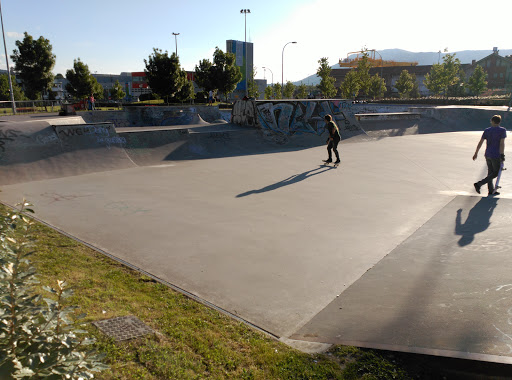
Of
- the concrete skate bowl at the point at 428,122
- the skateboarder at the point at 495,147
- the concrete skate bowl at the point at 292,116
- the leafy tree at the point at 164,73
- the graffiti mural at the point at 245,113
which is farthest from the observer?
the leafy tree at the point at 164,73

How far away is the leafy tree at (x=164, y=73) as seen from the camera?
37031 mm

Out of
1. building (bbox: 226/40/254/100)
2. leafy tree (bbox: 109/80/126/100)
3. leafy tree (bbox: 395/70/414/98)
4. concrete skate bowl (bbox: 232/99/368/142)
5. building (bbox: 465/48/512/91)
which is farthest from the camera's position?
building (bbox: 465/48/512/91)

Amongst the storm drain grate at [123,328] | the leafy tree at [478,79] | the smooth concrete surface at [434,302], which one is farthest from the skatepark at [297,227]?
the leafy tree at [478,79]

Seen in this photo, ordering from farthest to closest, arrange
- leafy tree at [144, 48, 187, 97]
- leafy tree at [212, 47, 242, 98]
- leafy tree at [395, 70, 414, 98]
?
1. leafy tree at [395, 70, 414, 98]
2. leafy tree at [212, 47, 242, 98]
3. leafy tree at [144, 48, 187, 97]

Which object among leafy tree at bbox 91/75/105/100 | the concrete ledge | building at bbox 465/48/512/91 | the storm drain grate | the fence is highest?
building at bbox 465/48/512/91

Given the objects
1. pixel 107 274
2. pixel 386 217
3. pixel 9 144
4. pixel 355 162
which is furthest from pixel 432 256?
A: pixel 9 144

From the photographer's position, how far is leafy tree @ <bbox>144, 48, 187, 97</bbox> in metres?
37.0

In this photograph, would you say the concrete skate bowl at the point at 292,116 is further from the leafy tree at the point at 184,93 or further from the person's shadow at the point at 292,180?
the leafy tree at the point at 184,93

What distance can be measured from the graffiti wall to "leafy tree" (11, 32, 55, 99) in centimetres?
2076

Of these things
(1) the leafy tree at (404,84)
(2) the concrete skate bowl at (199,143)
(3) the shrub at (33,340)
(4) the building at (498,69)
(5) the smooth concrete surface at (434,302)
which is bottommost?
(5) the smooth concrete surface at (434,302)

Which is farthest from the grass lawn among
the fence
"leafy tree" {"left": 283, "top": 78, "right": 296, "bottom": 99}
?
"leafy tree" {"left": 283, "top": 78, "right": 296, "bottom": 99}

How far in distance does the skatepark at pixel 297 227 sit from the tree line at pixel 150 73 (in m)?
20.3

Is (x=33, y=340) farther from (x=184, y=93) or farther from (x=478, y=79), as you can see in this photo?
(x=478, y=79)

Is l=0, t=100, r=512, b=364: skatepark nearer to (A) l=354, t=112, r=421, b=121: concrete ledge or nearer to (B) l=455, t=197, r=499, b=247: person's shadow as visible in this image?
(B) l=455, t=197, r=499, b=247: person's shadow
